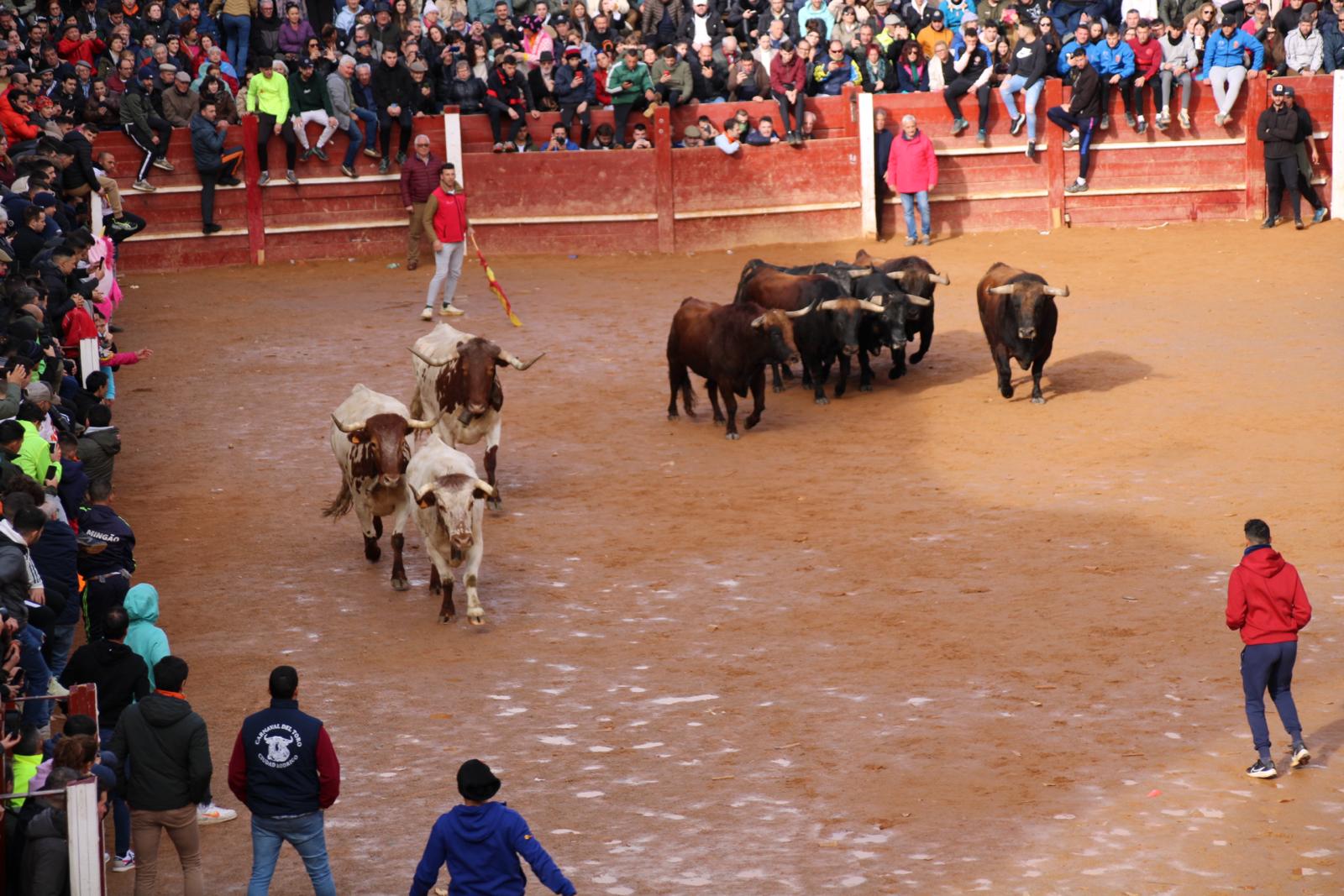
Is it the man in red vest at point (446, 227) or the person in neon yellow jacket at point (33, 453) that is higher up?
the man in red vest at point (446, 227)

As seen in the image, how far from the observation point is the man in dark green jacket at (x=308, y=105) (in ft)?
84.1

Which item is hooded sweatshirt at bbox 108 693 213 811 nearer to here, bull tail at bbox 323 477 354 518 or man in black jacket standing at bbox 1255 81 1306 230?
bull tail at bbox 323 477 354 518

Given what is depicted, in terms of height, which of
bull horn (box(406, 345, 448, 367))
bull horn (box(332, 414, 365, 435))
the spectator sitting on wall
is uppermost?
the spectator sitting on wall

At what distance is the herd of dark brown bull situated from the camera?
17.2m

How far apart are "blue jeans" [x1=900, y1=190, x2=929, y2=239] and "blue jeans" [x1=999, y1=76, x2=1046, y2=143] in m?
1.90

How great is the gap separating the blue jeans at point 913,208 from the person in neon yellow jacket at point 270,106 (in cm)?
905

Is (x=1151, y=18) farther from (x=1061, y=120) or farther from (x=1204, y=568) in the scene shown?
(x=1204, y=568)

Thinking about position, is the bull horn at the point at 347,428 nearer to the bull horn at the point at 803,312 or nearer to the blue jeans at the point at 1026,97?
the bull horn at the point at 803,312

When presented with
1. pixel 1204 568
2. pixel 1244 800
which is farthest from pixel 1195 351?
pixel 1244 800

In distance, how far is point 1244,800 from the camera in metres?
8.74

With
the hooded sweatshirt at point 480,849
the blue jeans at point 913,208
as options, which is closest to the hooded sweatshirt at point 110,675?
the hooded sweatshirt at point 480,849

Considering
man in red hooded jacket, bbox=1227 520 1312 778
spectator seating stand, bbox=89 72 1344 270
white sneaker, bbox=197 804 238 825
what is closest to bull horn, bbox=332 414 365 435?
white sneaker, bbox=197 804 238 825

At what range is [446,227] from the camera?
2142cm

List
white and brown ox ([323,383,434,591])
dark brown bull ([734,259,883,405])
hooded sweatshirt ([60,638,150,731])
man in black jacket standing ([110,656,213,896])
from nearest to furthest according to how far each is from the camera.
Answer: man in black jacket standing ([110,656,213,896]) → hooded sweatshirt ([60,638,150,731]) → white and brown ox ([323,383,434,591]) → dark brown bull ([734,259,883,405])
